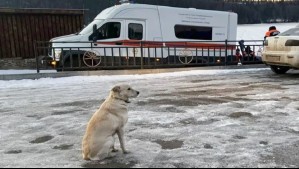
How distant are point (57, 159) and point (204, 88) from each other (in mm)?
5733

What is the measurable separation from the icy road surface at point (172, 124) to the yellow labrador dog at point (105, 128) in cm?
15

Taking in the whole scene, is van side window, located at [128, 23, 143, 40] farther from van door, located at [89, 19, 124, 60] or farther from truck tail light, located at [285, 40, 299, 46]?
truck tail light, located at [285, 40, 299, 46]

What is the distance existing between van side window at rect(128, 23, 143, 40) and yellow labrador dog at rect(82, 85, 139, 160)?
10590mm

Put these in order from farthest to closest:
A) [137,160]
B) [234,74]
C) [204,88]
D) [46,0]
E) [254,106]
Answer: [46,0], [234,74], [204,88], [254,106], [137,160]

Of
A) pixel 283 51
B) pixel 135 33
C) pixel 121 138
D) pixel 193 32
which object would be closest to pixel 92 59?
pixel 135 33

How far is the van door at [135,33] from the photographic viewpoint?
14.9m

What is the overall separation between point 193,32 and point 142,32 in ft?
8.07

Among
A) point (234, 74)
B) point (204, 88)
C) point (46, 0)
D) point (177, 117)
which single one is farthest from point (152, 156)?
point (46, 0)

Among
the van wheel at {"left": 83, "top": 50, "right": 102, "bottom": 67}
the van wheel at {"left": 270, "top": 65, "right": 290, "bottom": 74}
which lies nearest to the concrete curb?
the van wheel at {"left": 83, "top": 50, "right": 102, "bottom": 67}

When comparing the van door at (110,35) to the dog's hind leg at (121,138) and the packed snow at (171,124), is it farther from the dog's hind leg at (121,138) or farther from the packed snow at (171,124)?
the dog's hind leg at (121,138)

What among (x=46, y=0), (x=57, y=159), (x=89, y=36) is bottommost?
(x=57, y=159)

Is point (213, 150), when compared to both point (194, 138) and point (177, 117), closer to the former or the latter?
point (194, 138)

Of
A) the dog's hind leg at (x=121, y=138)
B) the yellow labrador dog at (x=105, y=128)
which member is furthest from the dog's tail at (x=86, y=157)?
the dog's hind leg at (x=121, y=138)

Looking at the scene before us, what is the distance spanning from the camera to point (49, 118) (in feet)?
21.9
